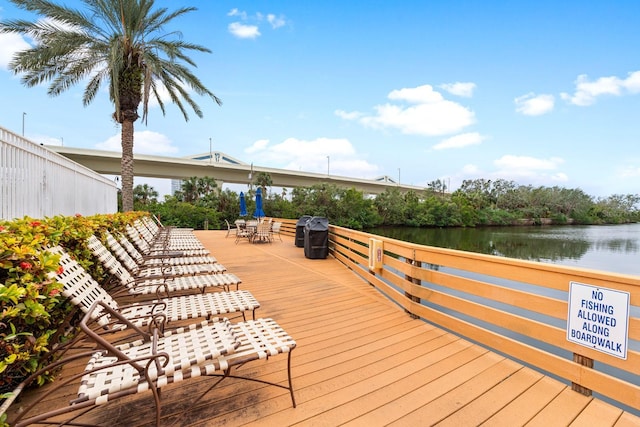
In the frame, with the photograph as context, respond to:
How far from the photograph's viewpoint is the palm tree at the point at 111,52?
26.1 feet

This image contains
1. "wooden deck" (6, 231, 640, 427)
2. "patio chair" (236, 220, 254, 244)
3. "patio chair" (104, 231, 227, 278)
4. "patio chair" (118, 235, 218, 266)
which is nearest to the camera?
"wooden deck" (6, 231, 640, 427)

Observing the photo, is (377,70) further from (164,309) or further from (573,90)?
(164,309)

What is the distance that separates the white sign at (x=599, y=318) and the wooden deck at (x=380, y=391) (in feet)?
1.26

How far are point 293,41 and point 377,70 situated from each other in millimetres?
6175

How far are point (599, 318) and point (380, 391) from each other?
1.45 metres

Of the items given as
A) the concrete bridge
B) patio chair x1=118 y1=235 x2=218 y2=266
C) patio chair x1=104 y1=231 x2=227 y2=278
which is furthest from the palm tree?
the concrete bridge

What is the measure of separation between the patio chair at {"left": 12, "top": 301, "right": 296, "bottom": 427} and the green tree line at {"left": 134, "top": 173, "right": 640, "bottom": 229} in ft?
57.5

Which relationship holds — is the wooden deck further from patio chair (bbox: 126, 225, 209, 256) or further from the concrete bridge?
the concrete bridge

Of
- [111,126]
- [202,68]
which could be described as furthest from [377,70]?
[111,126]

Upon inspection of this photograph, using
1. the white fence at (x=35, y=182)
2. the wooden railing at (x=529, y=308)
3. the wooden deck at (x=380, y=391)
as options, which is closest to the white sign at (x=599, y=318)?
the wooden railing at (x=529, y=308)

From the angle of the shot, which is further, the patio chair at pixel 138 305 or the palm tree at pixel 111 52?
the palm tree at pixel 111 52

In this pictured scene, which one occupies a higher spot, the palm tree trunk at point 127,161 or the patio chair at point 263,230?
the palm tree trunk at point 127,161

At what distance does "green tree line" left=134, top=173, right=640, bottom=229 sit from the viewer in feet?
73.3

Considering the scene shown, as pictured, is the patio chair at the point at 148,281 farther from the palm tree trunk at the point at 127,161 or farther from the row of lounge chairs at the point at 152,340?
the palm tree trunk at the point at 127,161
